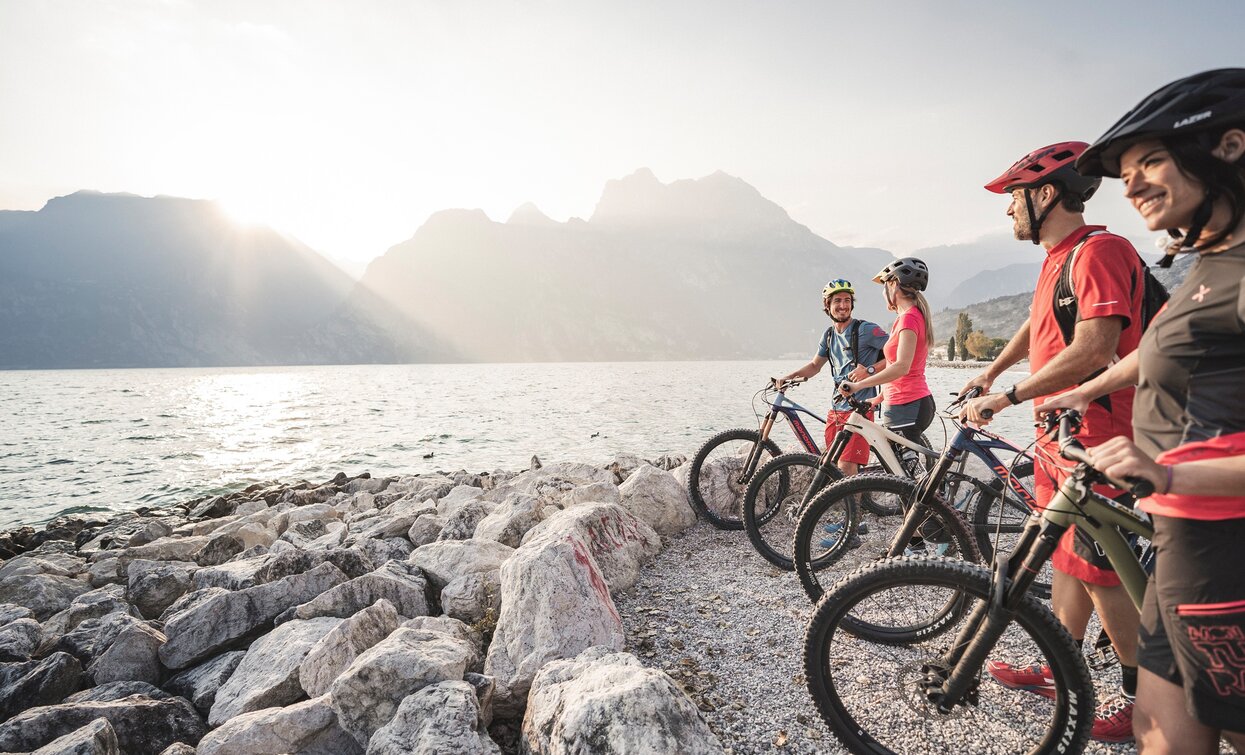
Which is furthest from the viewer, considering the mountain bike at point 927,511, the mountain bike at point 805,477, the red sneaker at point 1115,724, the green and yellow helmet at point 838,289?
the green and yellow helmet at point 838,289

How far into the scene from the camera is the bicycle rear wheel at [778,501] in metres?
5.60

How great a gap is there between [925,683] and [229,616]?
18.6 ft

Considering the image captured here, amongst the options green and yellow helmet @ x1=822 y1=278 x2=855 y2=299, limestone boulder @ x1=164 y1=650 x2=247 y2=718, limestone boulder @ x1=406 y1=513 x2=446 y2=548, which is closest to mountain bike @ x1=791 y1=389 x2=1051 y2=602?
green and yellow helmet @ x1=822 y1=278 x2=855 y2=299

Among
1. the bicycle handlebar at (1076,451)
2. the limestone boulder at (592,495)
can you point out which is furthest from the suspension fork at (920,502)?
the limestone boulder at (592,495)

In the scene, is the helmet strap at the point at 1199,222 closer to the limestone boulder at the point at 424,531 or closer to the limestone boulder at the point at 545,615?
the limestone boulder at the point at 545,615

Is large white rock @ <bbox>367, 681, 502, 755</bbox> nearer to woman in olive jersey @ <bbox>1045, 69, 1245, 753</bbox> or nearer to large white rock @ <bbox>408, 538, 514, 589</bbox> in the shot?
large white rock @ <bbox>408, 538, 514, 589</bbox>

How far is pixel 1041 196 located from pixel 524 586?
13.7ft

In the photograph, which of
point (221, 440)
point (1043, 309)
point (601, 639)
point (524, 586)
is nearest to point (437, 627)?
point (524, 586)

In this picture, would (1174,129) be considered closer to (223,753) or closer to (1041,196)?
(1041,196)

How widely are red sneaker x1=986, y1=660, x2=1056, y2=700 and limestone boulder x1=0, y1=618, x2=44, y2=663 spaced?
27.2ft

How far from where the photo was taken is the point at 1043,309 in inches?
118

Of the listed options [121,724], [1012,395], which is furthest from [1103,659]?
[121,724]

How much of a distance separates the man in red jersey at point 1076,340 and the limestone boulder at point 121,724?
5573 mm

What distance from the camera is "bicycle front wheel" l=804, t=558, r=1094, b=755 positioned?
250 centimetres
